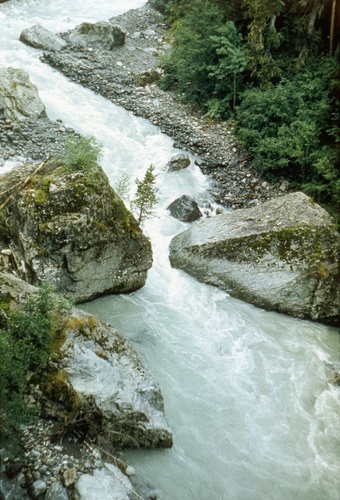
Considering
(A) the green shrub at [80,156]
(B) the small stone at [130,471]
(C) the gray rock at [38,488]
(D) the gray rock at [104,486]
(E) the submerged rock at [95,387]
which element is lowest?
(B) the small stone at [130,471]

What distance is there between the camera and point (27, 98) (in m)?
15.2

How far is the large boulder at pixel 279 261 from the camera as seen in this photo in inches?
401

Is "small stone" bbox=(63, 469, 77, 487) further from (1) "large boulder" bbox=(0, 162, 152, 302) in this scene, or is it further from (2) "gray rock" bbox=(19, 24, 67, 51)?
(2) "gray rock" bbox=(19, 24, 67, 51)

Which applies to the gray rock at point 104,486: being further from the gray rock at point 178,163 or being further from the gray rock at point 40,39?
the gray rock at point 40,39

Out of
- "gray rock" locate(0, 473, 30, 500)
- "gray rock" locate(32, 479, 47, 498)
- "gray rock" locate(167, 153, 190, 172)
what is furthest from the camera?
"gray rock" locate(167, 153, 190, 172)

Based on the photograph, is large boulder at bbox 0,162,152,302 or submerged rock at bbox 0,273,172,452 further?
large boulder at bbox 0,162,152,302

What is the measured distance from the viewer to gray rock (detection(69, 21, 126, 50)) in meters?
21.3

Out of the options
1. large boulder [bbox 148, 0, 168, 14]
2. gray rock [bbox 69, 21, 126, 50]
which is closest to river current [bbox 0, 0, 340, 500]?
gray rock [bbox 69, 21, 126, 50]

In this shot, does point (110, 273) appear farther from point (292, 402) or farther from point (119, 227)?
point (292, 402)

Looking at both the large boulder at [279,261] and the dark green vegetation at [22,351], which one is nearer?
the dark green vegetation at [22,351]

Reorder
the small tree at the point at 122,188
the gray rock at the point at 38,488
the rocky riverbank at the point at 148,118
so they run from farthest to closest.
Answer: the rocky riverbank at the point at 148,118, the small tree at the point at 122,188, the gray rock at the point at 38,488

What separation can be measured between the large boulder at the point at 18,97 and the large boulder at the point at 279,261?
8611mm

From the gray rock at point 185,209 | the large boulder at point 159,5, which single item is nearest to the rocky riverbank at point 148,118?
the gray rock at point 185,209

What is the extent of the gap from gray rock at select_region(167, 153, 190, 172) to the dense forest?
2720 millimetres
